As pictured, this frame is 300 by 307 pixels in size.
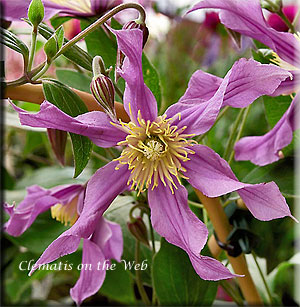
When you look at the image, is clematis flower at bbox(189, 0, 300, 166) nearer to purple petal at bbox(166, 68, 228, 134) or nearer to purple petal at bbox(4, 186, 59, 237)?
purple petal at bbox(166, 68, 228, 134)

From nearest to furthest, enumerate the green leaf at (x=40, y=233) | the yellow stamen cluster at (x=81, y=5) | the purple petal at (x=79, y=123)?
the purple petal at (x=79, y=123), the yellow stamen cluster at (x=81, y=5), the green leaf at (x=40, y=233)

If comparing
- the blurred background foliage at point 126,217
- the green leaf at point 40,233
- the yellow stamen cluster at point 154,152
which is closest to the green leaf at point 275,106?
the blurred background foliage at point 126,217

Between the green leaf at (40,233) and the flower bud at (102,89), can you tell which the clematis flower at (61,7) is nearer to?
the flower bud at (102,89)

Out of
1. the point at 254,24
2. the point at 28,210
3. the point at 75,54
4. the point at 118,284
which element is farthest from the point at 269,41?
the point at 118,284

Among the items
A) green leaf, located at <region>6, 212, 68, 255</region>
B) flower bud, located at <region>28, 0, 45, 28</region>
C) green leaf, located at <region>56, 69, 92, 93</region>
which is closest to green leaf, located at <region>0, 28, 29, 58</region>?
flower bud, located at <region>28, 0, 45, 28</region>

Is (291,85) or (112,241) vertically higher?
(291,85)

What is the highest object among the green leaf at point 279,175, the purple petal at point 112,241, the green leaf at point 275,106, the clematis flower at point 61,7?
the clematis flower at point 61,7

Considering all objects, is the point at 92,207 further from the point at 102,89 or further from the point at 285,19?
the point at 285,19

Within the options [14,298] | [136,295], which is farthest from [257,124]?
[14,298]
